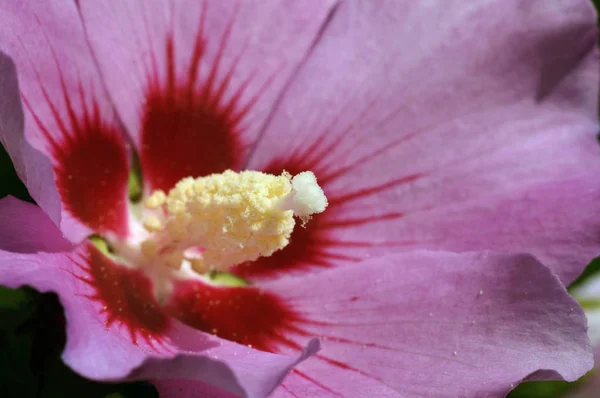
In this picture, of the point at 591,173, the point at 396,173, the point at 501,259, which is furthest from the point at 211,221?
the point at 591,173

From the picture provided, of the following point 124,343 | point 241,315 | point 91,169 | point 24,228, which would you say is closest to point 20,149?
point 24,228

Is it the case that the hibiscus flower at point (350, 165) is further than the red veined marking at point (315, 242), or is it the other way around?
the red veined marking at point (315, 242)

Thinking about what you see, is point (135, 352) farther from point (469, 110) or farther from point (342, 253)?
point (469, 110)

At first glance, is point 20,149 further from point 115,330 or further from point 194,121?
point 194,121

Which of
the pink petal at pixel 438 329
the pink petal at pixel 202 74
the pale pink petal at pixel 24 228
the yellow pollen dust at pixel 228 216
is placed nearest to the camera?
the pale pink petal at pixel 24 228

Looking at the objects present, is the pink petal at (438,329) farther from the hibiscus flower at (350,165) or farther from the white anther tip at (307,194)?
the white anther tip at (307,194)

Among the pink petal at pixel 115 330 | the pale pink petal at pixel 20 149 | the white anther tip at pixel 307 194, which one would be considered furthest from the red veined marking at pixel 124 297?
the white anther tip at pixel 307 194

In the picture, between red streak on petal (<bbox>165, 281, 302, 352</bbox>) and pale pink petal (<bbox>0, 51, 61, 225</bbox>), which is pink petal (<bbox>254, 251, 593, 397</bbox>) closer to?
red streak on petal (<bbox>165, 281, 302, 352</bbox>)

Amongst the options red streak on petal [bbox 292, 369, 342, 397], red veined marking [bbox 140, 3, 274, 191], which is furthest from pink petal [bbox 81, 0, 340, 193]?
red streak on petal [bbox 292, 369, 342, 397]
